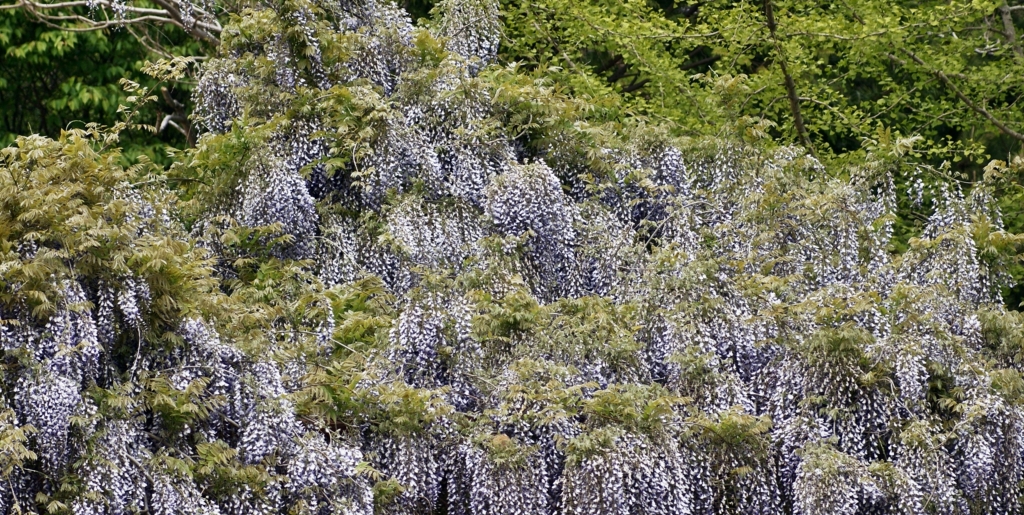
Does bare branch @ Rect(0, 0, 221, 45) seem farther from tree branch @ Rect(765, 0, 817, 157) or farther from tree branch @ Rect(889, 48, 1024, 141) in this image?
tree branch @ Rect(889, 48, 1024, 141)

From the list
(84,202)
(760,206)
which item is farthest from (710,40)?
(84,202)

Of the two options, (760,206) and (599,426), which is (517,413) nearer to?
(599,426)

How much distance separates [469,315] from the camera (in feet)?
28.9

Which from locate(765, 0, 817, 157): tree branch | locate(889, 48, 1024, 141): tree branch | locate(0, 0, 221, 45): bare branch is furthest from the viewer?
locate(889, 48, 1024, 141): tree branch

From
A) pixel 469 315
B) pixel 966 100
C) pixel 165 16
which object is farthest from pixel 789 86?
pixel 165 16

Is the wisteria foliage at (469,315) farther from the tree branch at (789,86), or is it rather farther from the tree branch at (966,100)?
the tree branch at (966,100)

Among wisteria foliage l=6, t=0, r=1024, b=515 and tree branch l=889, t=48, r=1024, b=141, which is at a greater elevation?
wisteria foliage l=6, t=0, r=1024, b=515

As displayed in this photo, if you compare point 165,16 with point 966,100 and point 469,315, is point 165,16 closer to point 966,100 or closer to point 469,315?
point 469,315

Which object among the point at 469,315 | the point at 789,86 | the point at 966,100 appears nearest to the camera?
the point at 469,315

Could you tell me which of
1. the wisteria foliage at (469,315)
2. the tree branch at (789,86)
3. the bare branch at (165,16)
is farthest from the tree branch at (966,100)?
the bare branch at (165,16)

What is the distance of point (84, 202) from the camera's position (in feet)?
25.0

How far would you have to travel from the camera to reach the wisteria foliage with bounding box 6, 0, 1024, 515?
7.31 metres

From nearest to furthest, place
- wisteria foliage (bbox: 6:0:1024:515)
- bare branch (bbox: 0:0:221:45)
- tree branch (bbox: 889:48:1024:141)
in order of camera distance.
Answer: wisteria foliage (bbox: 6:0:1024:515) → bare branch (bbox: 0:0:221:45) → tree branch (bbox: 889:48:1024:141)

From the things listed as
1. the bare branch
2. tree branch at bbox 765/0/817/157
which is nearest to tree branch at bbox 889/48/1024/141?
tree branch at bbox 765/0/817/157
